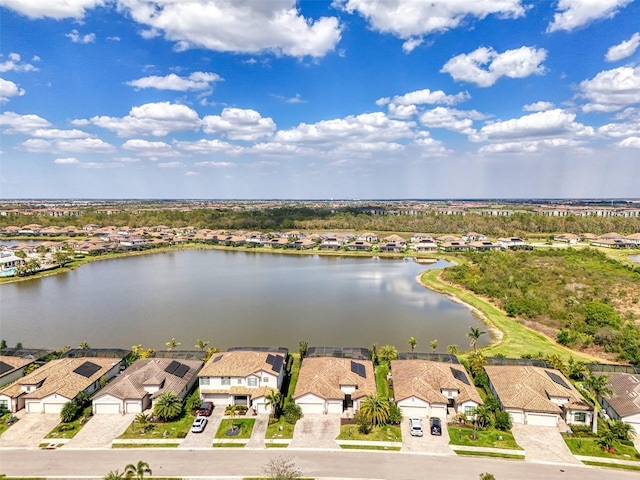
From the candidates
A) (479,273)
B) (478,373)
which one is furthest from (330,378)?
(479,273)

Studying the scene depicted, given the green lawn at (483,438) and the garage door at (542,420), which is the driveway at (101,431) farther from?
the garage door at (542,420)

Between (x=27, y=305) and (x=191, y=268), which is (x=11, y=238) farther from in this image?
(x=27, y=305)

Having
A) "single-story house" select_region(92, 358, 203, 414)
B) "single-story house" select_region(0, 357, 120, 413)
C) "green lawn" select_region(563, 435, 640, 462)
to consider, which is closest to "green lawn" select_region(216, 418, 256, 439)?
"single-story house" select_region(92, 358, 203, 414)

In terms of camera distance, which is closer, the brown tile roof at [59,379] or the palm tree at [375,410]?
the palm tree at [375,410]

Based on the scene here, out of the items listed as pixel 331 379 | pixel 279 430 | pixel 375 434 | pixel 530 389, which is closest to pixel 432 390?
pixel 375 434

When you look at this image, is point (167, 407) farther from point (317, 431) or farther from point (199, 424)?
point (317, 431)

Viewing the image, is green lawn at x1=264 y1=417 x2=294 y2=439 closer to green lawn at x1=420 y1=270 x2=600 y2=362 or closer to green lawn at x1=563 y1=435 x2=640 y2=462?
green lawn at x1=563 y1=435 x2=640 y2=462

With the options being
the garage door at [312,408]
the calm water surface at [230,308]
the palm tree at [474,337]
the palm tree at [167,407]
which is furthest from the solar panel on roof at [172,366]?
the palm tree at [474,337]
